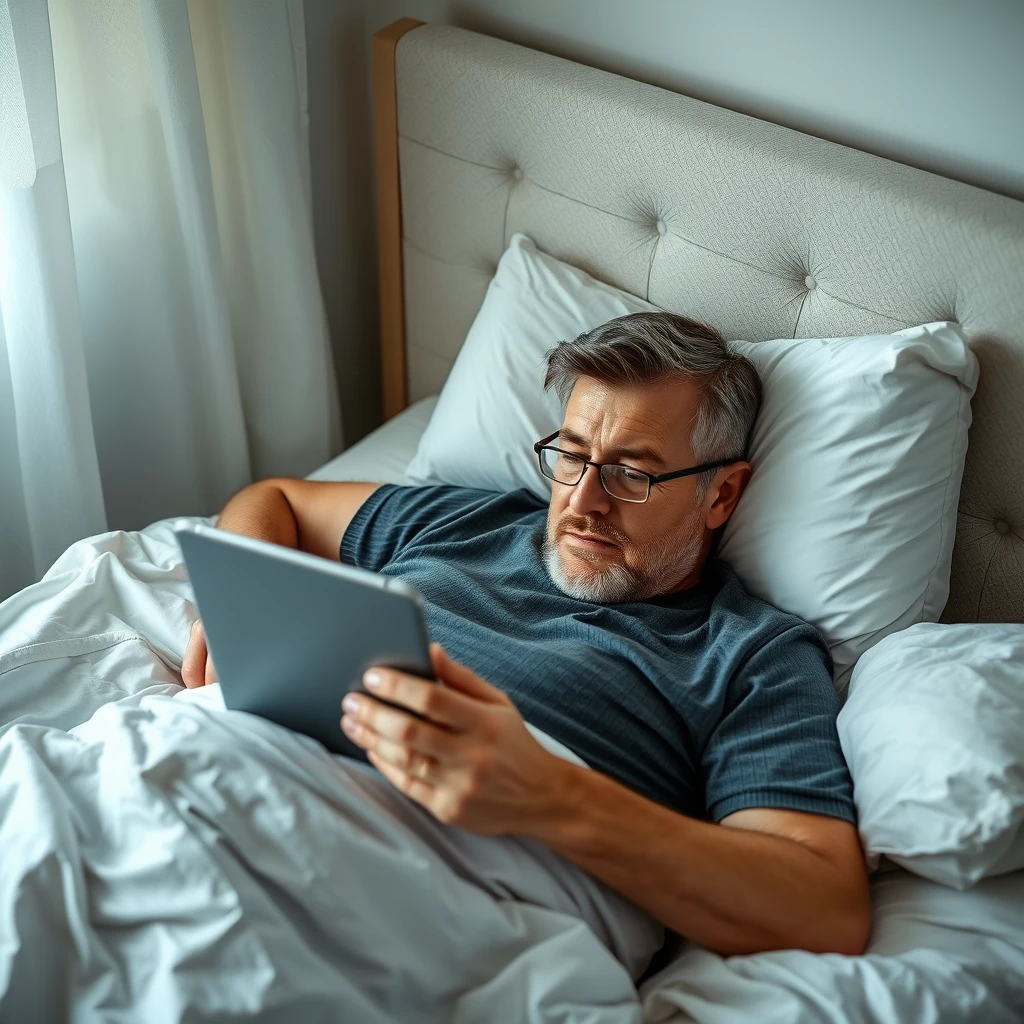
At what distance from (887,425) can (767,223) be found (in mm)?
338

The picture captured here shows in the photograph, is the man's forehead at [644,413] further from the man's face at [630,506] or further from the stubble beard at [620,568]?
the stubble beard at [620,568]

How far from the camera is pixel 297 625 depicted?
1029 mm

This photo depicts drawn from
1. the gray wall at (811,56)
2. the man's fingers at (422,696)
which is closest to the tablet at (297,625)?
the man's fingers at (422,696)

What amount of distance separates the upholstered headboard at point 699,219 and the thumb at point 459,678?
0.78 metres

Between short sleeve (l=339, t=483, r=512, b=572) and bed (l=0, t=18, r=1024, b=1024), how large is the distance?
23 centimetres

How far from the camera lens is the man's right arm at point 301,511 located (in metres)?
1.68

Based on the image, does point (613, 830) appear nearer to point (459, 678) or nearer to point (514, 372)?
point (459, 678)

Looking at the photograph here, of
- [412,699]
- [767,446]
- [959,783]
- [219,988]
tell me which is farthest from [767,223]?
[219,988]

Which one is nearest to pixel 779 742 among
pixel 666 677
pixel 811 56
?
pixel 666 677

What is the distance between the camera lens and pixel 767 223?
155 cm

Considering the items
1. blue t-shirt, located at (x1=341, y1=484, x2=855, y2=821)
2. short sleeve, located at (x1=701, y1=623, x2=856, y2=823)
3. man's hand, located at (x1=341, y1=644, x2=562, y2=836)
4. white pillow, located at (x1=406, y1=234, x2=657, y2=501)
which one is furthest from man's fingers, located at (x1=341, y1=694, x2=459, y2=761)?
white pillow, located at (x1=406, y1=234, x2=657, y2=501)

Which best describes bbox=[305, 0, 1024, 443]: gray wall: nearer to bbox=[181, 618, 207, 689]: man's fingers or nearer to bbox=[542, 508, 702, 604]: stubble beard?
bbox=[542, 508, 702, 604]: stubble beard

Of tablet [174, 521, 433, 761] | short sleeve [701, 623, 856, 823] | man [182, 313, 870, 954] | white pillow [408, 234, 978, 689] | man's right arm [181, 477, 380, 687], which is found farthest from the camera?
man's right arm [181, 477, 380, 687]

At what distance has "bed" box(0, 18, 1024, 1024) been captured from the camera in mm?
1019
